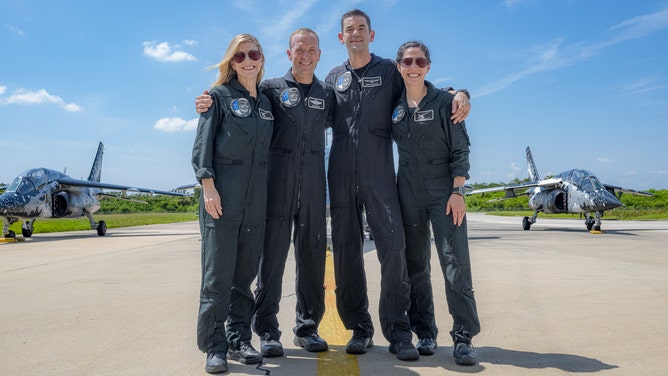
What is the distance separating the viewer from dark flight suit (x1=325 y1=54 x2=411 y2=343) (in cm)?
341

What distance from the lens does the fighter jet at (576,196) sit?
60.8ft

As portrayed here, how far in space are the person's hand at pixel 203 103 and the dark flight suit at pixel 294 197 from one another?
54 cm

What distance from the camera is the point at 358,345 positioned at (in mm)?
3350

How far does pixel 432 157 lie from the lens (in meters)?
3.46

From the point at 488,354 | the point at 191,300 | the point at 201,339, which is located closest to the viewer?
the point at 201,339

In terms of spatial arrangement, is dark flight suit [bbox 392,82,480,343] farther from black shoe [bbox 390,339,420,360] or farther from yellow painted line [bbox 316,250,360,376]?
yellow painted line [bbox 316,250,360,376]

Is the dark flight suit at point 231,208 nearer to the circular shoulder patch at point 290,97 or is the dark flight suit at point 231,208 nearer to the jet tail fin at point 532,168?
the circular shoulder patch at point 290,97

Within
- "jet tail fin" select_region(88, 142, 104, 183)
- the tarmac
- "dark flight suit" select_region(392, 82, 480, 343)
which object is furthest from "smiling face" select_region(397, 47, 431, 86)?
"jet tail fin" select_region(88, 142, 104, 183)

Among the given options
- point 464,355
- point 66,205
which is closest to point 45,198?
point 66,205

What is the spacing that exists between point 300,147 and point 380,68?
34.1 inches

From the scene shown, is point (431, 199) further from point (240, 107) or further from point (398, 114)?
point (240, 107)

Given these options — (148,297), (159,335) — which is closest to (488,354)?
(159,335)

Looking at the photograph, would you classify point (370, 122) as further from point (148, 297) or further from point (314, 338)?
point (148, 297)

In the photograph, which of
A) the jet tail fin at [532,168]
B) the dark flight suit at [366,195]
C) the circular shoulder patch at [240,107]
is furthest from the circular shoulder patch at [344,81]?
the jet tail fin at [532,168]
